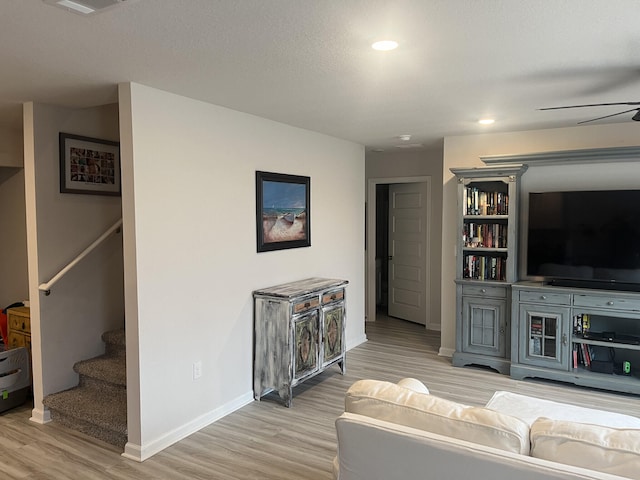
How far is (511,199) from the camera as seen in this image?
15.4ft

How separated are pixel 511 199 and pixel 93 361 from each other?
4.11 metres

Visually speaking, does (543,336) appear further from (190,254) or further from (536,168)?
(190,254)

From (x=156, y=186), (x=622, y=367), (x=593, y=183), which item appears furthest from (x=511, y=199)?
(x=156, y=186)

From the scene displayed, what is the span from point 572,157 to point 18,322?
526 centimetres

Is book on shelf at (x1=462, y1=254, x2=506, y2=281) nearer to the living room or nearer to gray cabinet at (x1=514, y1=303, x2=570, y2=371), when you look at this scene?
gray cabinet at (x1=514, y1=303, x2=570, y2=371)

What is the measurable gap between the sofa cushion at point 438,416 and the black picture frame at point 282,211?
8.10 ft

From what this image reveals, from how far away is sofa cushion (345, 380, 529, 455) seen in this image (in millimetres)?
1652

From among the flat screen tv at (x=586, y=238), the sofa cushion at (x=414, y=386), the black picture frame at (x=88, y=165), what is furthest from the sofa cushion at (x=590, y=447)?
the black picture frame at (x=88, y=165)

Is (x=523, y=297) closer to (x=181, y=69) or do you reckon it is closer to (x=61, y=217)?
(x=181, y=69)

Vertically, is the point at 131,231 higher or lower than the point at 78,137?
lower

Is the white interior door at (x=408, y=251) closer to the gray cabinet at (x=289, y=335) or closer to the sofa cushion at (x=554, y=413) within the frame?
the gray cabinet at (x=289, y=335)

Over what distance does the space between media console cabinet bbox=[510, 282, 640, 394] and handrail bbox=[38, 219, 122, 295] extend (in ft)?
12.2

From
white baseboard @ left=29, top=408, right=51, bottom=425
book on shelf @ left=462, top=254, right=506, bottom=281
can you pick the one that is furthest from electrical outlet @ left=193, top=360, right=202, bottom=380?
book on shelf @ left=462, top=254, right=506, bottom=281

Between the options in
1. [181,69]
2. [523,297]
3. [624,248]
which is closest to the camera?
[181,69]
